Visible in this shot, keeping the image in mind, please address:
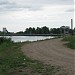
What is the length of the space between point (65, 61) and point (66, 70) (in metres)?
2.60

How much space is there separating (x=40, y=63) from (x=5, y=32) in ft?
101

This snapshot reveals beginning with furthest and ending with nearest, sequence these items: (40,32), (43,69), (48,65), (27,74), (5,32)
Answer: (40,32) < (5,32) < (48,65) < (43,69) < (27,74)

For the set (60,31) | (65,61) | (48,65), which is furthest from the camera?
(60,31)

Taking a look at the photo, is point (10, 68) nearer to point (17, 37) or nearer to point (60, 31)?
point (17, 37)

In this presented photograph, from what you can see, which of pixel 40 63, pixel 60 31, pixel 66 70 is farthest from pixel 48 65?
pixel 60 31

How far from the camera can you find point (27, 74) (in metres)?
12.0

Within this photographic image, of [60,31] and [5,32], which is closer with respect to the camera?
[5,32]

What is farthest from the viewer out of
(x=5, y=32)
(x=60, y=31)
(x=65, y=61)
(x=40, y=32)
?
(x=60, y=31)

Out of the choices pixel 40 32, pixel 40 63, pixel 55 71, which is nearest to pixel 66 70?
pixel 55 71

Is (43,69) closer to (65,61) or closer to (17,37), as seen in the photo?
(65,61)

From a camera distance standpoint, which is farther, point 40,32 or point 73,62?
point 40,32

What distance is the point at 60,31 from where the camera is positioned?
2579 inches

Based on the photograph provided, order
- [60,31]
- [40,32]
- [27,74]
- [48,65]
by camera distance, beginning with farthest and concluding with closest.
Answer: [60,31], [40,32], [48,65], [27,74]

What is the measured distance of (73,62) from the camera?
14344 mm
